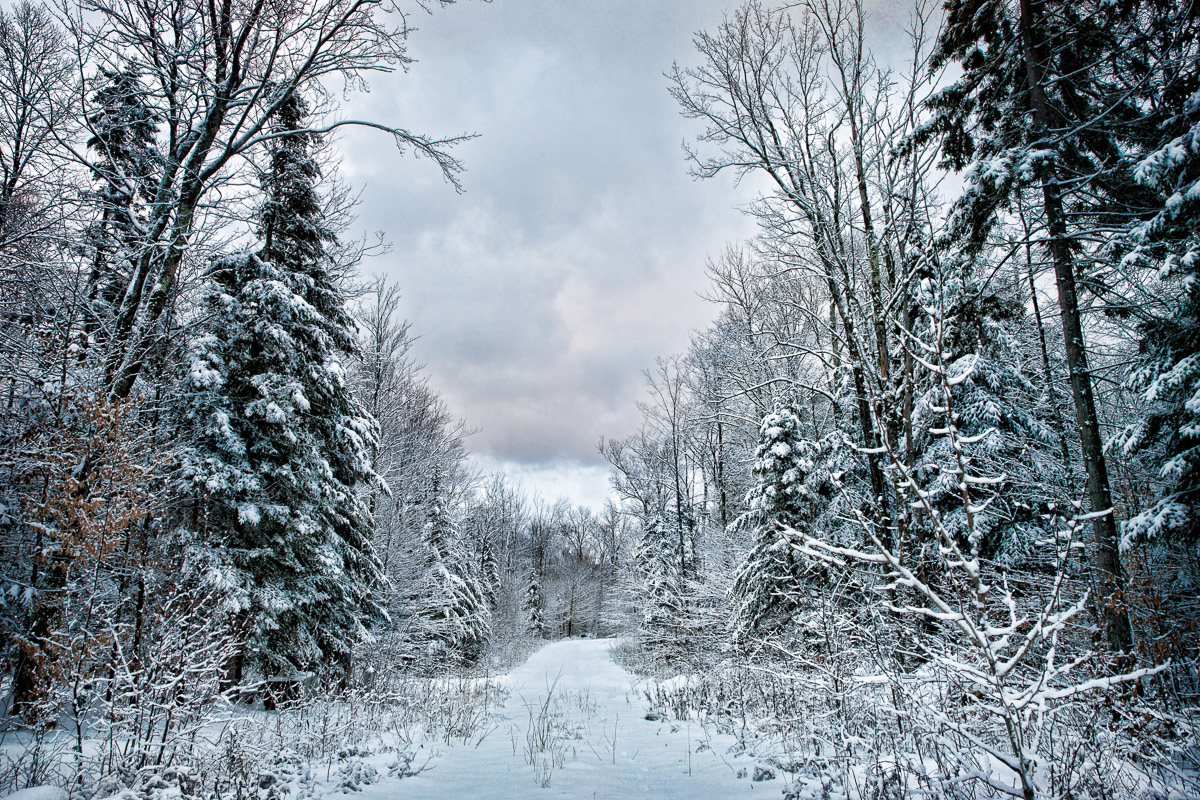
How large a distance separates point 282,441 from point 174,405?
1.75 metres

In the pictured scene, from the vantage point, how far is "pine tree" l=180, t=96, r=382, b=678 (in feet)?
28.5

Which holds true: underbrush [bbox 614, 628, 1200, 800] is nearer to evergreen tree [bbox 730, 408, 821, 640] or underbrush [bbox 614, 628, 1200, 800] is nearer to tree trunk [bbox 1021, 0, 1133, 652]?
tree trunk [bbox 1021, 0, 1133, 652]

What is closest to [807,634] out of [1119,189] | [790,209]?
[790,209]

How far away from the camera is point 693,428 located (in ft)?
67.3

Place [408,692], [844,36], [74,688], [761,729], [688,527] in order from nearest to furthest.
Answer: [74,688], [761,729], [844,36], [408,692], [688,527]

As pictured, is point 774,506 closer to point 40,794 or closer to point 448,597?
point 40,794

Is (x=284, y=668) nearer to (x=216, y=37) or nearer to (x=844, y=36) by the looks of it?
(x=216, y=37)

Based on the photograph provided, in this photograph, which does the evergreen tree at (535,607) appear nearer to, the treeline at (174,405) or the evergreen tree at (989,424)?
the treeline at (174,405)

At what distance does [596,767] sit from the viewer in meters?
5.41

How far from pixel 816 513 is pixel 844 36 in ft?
30.2

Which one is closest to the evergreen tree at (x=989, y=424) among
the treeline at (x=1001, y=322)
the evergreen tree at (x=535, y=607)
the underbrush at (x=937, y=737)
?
the treeline at (x=1001, y=322)

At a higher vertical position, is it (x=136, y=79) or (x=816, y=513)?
(x=136, y=79)

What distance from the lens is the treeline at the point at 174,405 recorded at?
5.15 m

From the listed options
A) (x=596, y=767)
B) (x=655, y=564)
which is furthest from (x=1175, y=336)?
(x=655, y=564)
